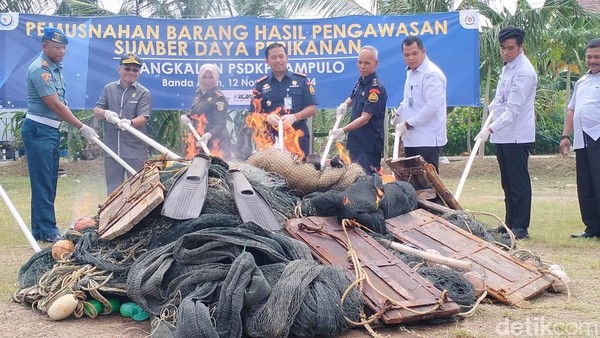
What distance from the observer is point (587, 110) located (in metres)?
7.04

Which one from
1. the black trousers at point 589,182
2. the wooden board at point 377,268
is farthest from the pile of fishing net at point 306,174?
the black trousers at point 589,182

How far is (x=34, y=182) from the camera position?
6.90m

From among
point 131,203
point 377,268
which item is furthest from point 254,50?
point 377,268

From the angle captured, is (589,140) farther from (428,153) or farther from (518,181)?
(428,153)

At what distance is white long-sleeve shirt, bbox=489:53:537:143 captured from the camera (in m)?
6.80

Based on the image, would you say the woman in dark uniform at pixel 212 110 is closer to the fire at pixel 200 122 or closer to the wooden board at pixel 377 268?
the fire at pixel 200 122

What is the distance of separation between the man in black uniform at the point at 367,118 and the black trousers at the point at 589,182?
7.10ft

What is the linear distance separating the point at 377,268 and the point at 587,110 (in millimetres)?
3939

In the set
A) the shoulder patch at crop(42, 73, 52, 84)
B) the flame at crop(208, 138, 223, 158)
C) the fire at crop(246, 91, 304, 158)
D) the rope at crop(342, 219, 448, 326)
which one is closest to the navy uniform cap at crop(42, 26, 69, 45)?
the shoulder patch at crop(42, 73, 52, 84)

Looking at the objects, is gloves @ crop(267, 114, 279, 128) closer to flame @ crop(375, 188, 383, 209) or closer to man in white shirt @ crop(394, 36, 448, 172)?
man in white shirt @ crop(394, 36, 448, 172)

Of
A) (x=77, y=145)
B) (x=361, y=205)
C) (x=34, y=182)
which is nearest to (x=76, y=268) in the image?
(x=361, y=205)

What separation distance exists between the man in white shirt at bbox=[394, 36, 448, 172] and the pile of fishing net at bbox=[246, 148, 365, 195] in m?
1.53

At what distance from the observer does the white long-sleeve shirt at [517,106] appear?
680 cm

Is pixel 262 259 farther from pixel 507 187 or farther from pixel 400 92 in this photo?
pixel 400 92
